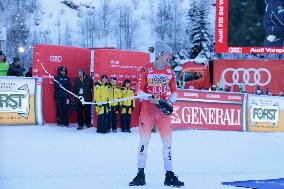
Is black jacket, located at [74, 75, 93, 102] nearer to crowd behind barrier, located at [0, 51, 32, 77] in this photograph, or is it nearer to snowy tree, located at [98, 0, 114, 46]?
crowd behind barrier, located at [0, 51, 32, 77]

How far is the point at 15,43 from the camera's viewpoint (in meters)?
44.2

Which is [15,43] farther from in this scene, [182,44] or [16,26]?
[182,44]

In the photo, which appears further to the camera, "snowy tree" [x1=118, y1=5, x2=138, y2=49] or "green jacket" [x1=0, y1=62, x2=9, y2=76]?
"snowy tree" [x1=118, y1=5, x2=138, y2=49]

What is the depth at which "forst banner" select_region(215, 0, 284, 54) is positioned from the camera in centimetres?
2000

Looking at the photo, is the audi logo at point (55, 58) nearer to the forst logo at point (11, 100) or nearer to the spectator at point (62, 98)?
the spectator at point (62, 98)

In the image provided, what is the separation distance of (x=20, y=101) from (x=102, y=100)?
86.1 inches

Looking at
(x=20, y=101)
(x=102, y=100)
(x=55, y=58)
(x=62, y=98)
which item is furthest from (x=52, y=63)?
(x=102, y=100)

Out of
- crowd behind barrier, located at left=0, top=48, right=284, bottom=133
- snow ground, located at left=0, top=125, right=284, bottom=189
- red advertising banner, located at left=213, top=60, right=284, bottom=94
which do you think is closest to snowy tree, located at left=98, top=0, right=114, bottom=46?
red advertising banner, located at left=213, top=60, right=284, bottom=94

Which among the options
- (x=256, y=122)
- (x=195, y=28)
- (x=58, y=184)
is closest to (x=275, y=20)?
(x=256, y=122)

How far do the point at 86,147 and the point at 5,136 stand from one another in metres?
2.28

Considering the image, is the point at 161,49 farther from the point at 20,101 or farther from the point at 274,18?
the point at 274,18

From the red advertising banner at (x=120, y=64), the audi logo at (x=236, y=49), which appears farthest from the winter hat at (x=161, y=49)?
the audi logo at (x=236, y=49)

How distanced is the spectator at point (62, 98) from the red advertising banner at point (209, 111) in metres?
3.17

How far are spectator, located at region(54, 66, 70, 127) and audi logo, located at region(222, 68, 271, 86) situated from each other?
51.8 feet
